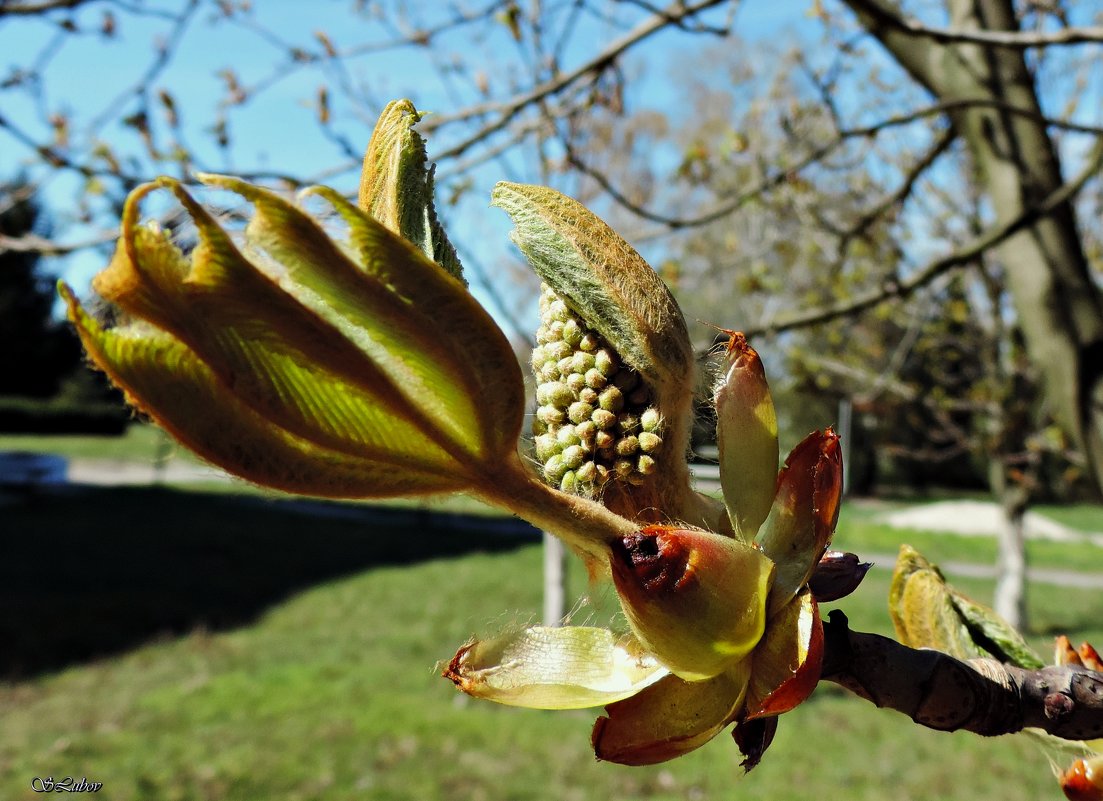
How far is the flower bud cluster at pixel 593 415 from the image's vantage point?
620 millimetres

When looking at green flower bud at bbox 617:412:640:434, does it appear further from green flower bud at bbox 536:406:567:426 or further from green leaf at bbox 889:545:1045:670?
green leaf at bbox 889:545:1045:670

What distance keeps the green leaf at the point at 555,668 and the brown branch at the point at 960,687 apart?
14 cm

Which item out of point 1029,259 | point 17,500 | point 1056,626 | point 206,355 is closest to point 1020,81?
point 1029,259

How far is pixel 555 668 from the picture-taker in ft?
2.13

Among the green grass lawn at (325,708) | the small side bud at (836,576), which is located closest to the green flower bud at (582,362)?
the small side bud at (836,576)

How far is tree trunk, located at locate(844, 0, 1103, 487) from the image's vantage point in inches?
115

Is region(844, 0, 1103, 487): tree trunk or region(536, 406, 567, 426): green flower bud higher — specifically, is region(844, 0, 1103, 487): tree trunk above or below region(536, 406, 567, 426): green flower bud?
above

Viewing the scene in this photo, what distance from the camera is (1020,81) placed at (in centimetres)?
304

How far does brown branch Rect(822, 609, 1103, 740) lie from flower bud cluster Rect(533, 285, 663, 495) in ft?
0.61

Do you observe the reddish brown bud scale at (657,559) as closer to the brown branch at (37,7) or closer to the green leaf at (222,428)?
the green leaf at (222,428)

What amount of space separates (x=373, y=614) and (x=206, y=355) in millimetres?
10214

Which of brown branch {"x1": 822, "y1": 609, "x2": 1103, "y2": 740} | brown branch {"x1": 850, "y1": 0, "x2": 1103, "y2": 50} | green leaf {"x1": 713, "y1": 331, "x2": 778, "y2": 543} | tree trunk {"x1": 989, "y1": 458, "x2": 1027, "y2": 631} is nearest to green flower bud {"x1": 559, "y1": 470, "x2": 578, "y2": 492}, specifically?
green leaf {"x1": 713, "y1": 331, "x2": 778, "y2": 543}

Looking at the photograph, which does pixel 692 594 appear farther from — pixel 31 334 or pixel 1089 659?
pixel 31 334

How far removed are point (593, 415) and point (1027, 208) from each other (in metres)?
2.78
